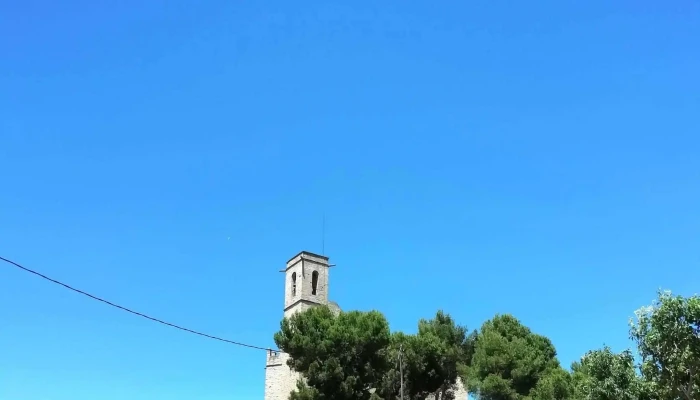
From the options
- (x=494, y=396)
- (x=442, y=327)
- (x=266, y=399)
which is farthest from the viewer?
(x=266, y=399)

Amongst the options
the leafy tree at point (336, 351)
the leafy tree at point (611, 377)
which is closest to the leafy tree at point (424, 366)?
the leafy tree at point (336, 351)

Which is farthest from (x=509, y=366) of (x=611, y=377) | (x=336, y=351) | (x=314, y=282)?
(x=314, y=282)

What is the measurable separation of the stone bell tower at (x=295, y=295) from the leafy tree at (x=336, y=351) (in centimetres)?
859

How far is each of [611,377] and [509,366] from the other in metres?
14.1

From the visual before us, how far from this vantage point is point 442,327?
111 ft

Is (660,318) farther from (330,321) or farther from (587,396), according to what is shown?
(330,321)

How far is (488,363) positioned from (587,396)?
13.5 meters

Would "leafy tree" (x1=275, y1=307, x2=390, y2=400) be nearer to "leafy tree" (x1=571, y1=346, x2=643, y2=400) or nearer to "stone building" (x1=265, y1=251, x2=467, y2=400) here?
"stone building" (x1=265, y1=251, x2=467, y2=400)

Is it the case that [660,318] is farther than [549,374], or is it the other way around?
[549,374]

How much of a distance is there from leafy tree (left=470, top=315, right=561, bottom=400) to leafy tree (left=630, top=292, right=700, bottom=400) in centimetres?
1303

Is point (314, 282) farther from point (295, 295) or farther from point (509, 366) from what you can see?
point (509, 366)

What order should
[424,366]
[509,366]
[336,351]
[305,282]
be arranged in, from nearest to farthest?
[336,351] < [509,366] < [424,366] < [305,282]

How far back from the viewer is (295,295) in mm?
39281

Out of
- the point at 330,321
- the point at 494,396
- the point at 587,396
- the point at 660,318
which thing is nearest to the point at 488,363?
the point at 494,396
